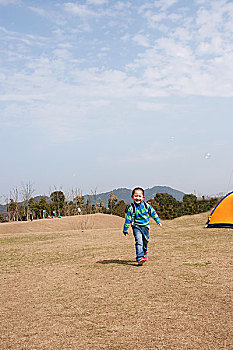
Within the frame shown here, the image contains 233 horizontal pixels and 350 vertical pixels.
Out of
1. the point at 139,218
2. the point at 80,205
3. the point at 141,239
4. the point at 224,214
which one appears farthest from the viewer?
the point at 80,205

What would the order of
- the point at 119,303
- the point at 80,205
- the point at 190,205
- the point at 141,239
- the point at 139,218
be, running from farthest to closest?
the point at 80,205
the point at 190,205
the point at 139,218
the point at 141,239
the point at 119,303

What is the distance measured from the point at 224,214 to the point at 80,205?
31079mm

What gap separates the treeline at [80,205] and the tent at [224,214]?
18.3 metres

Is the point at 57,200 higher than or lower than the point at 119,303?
higher

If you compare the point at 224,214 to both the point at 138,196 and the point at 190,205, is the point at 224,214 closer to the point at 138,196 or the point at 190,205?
the point at 138,196

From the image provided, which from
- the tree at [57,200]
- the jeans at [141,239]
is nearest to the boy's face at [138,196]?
the jeans at [141,239]

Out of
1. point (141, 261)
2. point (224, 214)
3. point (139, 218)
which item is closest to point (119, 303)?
point (141, 261)

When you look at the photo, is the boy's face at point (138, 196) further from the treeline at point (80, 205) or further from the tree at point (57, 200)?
the tree at point (57, 200)

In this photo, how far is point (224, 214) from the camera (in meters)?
17.9

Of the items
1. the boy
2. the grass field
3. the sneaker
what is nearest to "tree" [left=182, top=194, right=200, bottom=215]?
the grass field

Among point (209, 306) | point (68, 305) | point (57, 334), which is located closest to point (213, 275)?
point (209, 306)

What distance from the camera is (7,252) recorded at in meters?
13.1

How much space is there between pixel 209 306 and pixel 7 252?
31.0 ft

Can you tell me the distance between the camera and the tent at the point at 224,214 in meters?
17.5
